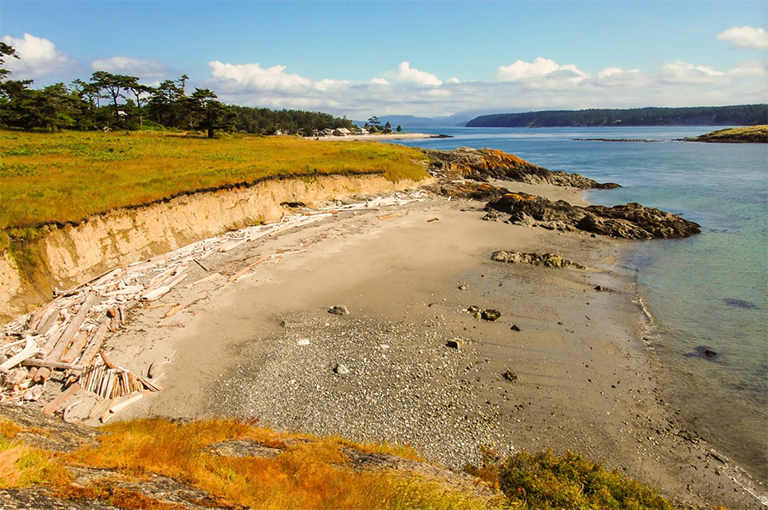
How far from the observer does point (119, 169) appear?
109 ft

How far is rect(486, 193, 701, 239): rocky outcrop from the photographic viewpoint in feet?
119

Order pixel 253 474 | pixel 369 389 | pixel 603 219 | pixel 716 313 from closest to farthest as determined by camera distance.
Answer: pixel 253 474 → pixel 369 389 → pixel 716 313 → pixel 603 219

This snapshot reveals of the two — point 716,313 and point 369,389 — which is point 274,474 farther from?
point 716,313

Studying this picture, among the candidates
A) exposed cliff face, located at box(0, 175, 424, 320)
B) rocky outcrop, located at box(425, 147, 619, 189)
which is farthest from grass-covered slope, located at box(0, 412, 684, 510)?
rocky outcrop, located at box(425, 147, 619, 189)

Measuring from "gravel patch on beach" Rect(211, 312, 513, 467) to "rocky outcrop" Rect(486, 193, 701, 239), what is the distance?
25494 mm

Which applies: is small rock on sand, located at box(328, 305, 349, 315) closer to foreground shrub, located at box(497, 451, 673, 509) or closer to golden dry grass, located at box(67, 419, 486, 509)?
golden dry grass, located at box(67, 419, 486, 509)

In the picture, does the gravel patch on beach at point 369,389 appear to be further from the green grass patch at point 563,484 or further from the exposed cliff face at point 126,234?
the exposed cliff face at point 126,234

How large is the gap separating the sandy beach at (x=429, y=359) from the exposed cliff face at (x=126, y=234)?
13.5 ft

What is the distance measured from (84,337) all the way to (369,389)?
1179cm

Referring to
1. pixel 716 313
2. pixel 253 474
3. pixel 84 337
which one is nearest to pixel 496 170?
pixel 716 313

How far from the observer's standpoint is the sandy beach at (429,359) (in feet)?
40.7

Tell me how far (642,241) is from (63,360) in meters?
40.0

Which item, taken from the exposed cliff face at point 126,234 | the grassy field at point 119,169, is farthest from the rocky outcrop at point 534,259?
the grassy field at point 119,169

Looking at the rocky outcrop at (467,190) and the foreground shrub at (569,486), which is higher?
the rocky outcrop at (467,190)
